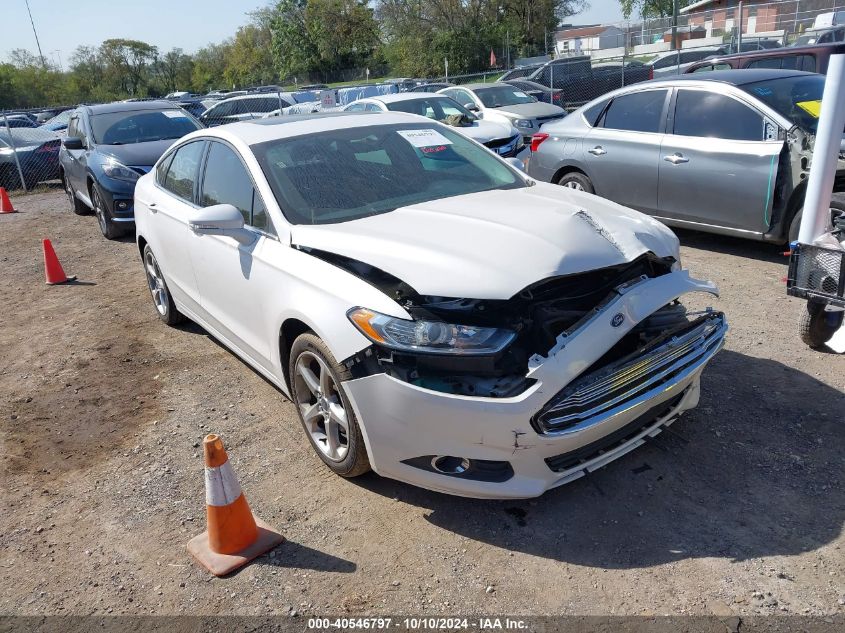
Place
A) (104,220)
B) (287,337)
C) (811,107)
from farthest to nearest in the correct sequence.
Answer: (104,220) → (811,107) → (287,337)

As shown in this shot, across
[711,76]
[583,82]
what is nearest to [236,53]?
[583,82]

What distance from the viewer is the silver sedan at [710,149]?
20.0ft

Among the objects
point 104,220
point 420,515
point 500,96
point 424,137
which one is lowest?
point 420,515

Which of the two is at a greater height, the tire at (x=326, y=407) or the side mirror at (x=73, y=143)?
the side mirror at (x=73, y=143)

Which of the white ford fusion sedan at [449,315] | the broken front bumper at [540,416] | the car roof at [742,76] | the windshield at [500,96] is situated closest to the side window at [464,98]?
the windshield at [500,96]

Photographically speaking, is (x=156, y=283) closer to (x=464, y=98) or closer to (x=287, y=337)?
(x=287, y=337)

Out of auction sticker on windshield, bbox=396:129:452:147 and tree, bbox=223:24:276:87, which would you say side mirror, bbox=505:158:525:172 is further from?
tree, bbox=223:24:276:87

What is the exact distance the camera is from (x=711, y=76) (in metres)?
6.94

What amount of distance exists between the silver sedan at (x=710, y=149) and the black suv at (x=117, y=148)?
595cm

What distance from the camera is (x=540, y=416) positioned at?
2908 millimetres

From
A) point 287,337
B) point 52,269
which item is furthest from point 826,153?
point 52,269

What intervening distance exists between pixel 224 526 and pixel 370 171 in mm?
2230

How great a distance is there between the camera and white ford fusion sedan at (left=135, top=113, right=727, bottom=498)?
9.83ft

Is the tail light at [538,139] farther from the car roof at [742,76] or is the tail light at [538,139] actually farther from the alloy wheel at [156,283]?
the alloy wheel at [156,283]
